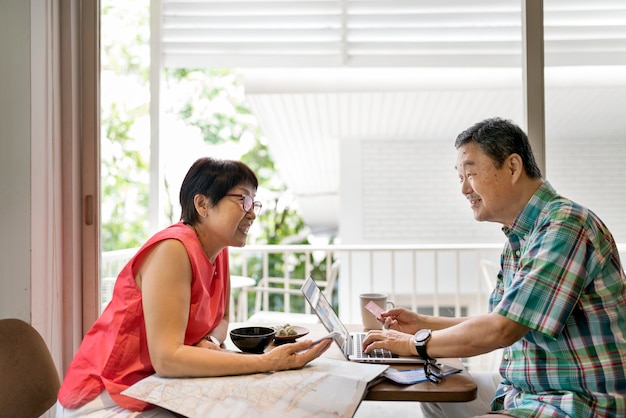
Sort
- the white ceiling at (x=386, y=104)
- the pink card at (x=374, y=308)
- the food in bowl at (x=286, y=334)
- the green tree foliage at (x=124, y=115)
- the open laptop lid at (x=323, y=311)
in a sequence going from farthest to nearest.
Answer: the green tree foliage at (x=124, y=115)
the white ceiling at (x=386, y=104)
the pink card at (x=374, y=308)
the food in bowl at (x=286, y=334)
the open laptop lid at (x=323, y=311)

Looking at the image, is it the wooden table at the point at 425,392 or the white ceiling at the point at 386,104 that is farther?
the white ceiling at the point at 386,104

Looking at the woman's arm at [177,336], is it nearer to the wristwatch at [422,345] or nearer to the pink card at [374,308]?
the wristwatch at [422,345]

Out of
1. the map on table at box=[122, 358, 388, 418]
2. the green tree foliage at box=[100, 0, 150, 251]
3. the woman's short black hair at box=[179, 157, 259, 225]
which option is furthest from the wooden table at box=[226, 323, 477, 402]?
the green tree foliage at box=[100, 0, 150, 251]

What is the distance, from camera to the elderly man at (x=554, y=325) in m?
1.34

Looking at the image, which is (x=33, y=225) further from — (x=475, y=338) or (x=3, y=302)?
(x=475, y=338)

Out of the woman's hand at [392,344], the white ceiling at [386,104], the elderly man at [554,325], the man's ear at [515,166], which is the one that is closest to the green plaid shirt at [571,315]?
the elderly man at [554,325]

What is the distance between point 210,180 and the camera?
5.66 feet

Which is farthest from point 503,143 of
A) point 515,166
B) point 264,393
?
point 264,393

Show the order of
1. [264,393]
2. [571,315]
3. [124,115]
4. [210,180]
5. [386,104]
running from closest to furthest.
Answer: [264,393]
[571,315]
[210,180]
[386,104]
[124,115]

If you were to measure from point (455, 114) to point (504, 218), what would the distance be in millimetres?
4648

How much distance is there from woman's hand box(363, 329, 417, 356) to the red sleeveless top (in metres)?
Result: 0.52

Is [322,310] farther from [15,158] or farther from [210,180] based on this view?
[15,158]

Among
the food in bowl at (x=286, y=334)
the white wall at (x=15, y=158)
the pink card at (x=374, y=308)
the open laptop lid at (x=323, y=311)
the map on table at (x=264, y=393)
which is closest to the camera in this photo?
the map on table at (x=264, y=393)

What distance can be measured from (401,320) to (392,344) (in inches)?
11.6
